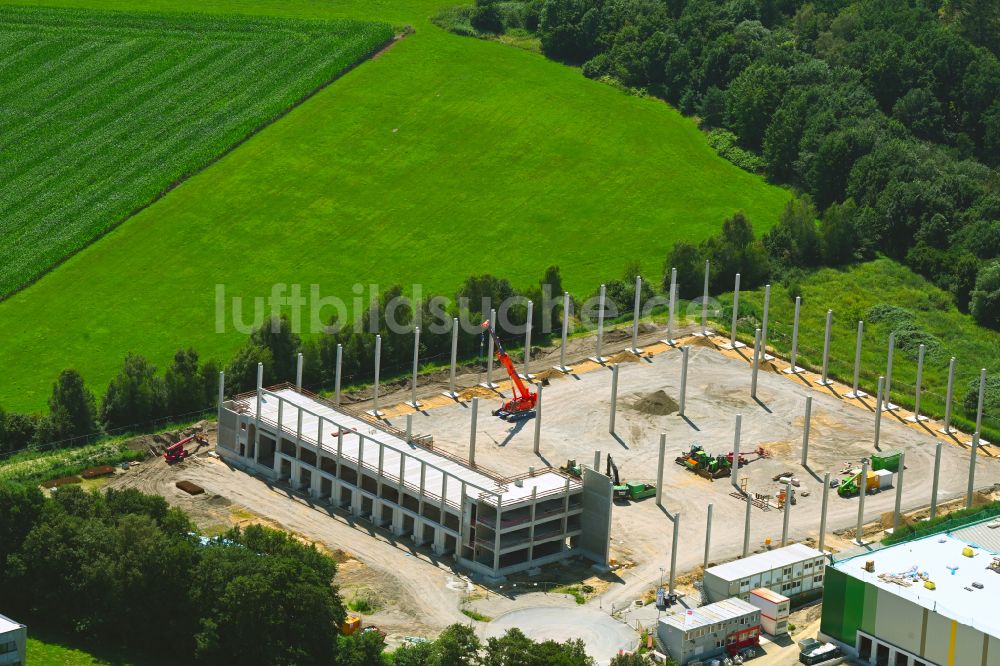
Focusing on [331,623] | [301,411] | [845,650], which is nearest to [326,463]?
[301,411]

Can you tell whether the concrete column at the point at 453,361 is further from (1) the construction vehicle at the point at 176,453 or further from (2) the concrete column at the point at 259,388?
(1) the construction vehicle at the point at 176,453

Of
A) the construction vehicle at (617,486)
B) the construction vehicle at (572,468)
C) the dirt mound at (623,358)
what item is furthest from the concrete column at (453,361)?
the construction vehicle at (617,486)

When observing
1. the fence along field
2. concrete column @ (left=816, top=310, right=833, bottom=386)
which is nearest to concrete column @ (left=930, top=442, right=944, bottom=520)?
concrete column @ (left=816, top=310, right=833, bottom=386)

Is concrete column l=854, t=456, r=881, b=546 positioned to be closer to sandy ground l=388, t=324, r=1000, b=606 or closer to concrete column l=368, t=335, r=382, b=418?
sandy ground l=388, t=324, r=1000, b=606

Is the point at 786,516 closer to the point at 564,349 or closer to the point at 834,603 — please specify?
the point at 834,603

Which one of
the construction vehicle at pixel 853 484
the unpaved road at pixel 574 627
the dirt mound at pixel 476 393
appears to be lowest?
the unpaved road at pixel 574 627
